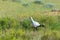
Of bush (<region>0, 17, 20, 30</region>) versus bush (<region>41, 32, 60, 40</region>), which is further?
bush (<region>0, 17, 20, 30</region>)

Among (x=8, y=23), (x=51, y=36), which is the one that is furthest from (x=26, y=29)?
(x=51, y=36)

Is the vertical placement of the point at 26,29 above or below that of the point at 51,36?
below

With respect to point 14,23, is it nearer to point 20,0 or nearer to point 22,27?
point 22,27

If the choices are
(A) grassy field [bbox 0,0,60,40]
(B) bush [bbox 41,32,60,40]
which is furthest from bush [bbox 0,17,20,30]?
(B) bush [bbox 41,32,60,40]

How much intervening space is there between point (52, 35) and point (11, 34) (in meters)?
1.45

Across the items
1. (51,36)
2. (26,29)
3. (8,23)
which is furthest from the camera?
(8,23)

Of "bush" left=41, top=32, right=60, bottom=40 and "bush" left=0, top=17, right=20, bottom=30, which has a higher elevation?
"bush" left=41, top=32, right=60, bottom=40

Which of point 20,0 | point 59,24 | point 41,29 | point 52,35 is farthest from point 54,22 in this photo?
point 20,0

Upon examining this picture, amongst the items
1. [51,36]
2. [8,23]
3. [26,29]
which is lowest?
[26,29]

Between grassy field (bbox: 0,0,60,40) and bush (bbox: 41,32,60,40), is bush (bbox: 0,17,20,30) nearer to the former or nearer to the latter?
grassy field (bbox: 0,0,60,40)

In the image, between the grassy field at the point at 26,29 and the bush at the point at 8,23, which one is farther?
the bush at the point at 8,23

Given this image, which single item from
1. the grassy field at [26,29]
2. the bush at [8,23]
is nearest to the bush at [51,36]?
Result: the grassy field at [26,29]

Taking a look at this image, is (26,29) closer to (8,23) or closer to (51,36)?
(8,23)

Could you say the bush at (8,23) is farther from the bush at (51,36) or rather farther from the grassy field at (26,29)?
the bush at (51,36)
